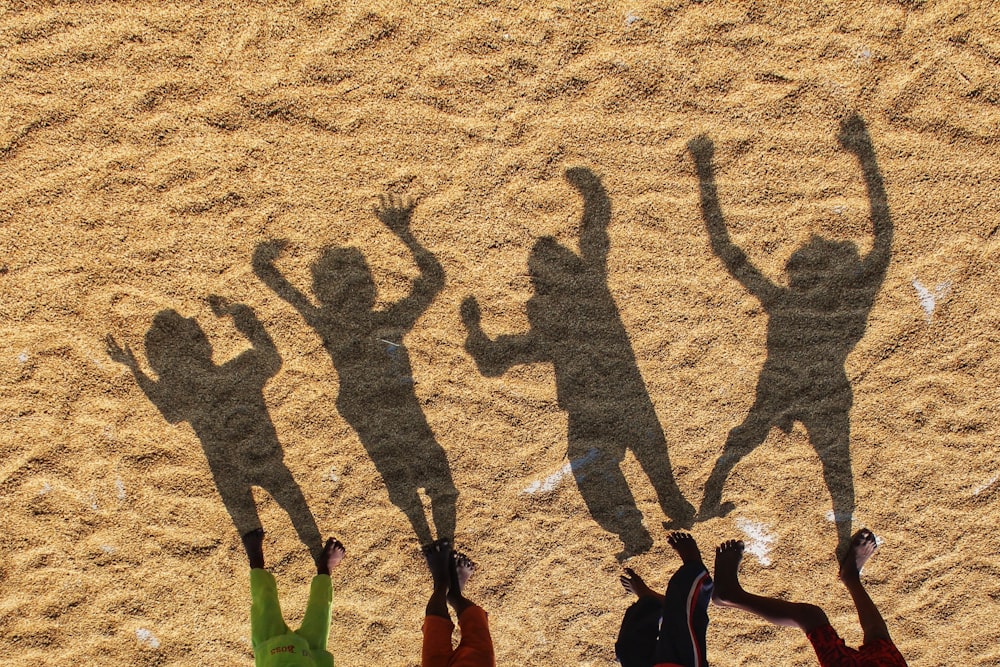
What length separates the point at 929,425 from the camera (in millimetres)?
2844

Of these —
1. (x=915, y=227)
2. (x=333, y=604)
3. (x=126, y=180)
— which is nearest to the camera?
(x=126, y=180)

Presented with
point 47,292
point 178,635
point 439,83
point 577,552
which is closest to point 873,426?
point 577,552

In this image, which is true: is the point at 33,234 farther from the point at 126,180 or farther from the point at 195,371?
the point at 195,371

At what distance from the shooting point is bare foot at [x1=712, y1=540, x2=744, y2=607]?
2.81 metres

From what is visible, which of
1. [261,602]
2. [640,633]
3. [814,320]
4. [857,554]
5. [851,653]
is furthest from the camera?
[857,554]

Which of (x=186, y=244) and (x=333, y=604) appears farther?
(x=333, y=604)

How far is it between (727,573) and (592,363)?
51.8 inches

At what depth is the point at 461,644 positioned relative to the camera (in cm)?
249

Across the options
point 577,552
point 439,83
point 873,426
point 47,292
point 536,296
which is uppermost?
point 439,83

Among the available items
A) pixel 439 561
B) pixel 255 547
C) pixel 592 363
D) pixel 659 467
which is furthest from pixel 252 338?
pixel 659 467

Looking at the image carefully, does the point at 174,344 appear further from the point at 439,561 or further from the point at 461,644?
the point at 461,644

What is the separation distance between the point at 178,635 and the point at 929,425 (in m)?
4.11

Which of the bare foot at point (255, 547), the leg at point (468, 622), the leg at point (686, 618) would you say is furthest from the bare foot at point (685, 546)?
the bare foot at point (255, 547)

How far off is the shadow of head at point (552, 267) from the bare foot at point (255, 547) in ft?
6.13
